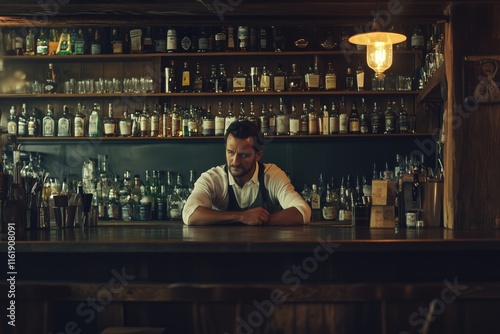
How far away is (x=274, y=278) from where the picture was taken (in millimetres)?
2645

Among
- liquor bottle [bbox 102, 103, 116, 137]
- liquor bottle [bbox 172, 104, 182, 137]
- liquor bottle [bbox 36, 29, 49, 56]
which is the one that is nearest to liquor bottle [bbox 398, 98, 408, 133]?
liquor bottle [bbox 172, 104, 182, 137]

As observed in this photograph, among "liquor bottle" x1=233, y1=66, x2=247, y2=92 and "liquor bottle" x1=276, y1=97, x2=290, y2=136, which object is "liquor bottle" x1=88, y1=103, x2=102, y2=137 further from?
"liquor bottle" x1=276, y1=97, x2=290, y2=136

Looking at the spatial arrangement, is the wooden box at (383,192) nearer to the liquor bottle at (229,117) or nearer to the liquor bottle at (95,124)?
the liquor bottle at (229,117)

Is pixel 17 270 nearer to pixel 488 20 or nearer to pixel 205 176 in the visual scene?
pixel 205 176

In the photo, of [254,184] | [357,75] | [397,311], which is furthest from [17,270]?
[357,75]

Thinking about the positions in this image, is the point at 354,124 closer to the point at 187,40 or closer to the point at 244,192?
the point at 244,192

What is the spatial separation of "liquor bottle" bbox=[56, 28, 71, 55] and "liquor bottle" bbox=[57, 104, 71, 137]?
423mm

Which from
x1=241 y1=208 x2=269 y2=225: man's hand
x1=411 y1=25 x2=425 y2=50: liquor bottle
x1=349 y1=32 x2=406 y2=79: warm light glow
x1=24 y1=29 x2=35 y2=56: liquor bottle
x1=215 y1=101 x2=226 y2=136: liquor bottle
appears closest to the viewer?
x1=349 y1=32 x2=406 y2=79: warm light glow

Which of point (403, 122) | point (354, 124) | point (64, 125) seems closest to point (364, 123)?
point (354, 124)

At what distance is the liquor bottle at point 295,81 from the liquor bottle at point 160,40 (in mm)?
997

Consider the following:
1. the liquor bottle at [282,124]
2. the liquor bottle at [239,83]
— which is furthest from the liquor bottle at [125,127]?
the liquor bottle at [282,124]

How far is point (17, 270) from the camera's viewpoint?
8.88ft

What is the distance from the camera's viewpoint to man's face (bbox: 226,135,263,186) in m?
3.99

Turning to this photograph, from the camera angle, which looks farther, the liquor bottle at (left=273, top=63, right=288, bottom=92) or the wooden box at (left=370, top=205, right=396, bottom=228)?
the liquor bottle at (left=273, top=63, right=288, bottom=92)
